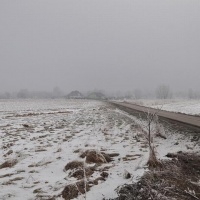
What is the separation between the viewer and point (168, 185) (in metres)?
4.48

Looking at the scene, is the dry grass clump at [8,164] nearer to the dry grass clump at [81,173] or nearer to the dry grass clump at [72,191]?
the dry grass clump at [81,173]

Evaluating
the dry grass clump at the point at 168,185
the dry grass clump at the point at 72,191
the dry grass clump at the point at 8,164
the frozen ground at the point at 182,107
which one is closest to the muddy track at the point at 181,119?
the frozen ground at the point at 182,107

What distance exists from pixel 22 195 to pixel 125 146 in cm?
504

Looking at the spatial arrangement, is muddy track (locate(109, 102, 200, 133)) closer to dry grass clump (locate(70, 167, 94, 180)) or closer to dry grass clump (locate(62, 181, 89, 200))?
dry grass clump (locate(70, 167, 94, 180))

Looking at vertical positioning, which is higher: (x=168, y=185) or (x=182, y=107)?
(x=168, y=185)

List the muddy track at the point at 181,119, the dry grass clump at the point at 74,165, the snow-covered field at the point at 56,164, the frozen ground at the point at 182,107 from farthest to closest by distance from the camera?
the frozen ground at the point at 182,107 → the muddy track at the point at 181,119 → the dry grass clump at the point at 74,165 → the snow-covered field at the point at 56,164

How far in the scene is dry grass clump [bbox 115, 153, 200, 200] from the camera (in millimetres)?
4055

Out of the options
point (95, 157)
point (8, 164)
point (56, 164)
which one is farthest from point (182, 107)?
point (8, 164)

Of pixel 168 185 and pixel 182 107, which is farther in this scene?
pixel 182 107

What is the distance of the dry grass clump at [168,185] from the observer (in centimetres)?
405

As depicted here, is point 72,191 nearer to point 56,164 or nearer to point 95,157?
point 56,164

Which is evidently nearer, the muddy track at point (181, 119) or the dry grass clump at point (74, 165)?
the dry grass clump at point (74, 165)

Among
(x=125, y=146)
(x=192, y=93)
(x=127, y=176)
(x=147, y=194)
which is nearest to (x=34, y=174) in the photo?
(x=127, y=176)

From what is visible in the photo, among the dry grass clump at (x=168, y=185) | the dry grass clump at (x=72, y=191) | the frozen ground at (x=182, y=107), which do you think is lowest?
the frozen ground at (x=182, y=107)
